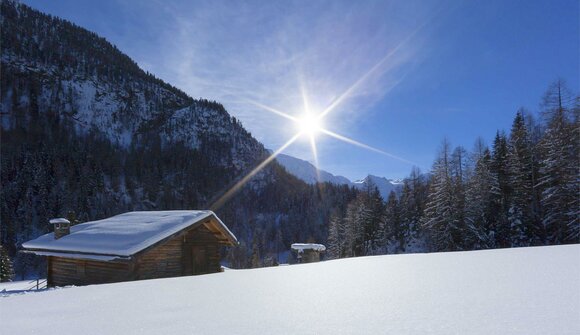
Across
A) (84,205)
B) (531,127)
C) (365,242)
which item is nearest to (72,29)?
(84,205)

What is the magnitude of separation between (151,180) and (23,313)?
137084mm

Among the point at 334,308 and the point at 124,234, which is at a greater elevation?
the point at 124,234

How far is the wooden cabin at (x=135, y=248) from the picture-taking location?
529 inches

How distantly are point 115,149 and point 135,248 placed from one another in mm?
145229

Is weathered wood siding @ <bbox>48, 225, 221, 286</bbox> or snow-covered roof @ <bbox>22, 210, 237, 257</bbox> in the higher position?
snow-covered roof @ <bbox>22, 210, 237, 257</bbox>

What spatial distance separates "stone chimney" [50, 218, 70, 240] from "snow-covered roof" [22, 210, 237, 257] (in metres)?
0.30

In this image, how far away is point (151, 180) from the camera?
130 metres

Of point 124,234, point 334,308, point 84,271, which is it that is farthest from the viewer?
point 84,271

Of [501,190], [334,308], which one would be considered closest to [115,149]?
[501,190]

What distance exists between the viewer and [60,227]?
16188 millimetres

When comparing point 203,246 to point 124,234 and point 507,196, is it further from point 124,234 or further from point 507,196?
point 507,196

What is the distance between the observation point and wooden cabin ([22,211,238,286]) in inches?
529

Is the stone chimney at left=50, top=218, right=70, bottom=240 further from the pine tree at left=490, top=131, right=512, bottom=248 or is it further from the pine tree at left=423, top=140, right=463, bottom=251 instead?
the pine tree at left=490, top=131, right=512, bottom=248

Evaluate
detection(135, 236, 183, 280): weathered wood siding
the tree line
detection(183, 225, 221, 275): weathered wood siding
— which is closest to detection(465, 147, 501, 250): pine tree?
the tree line
